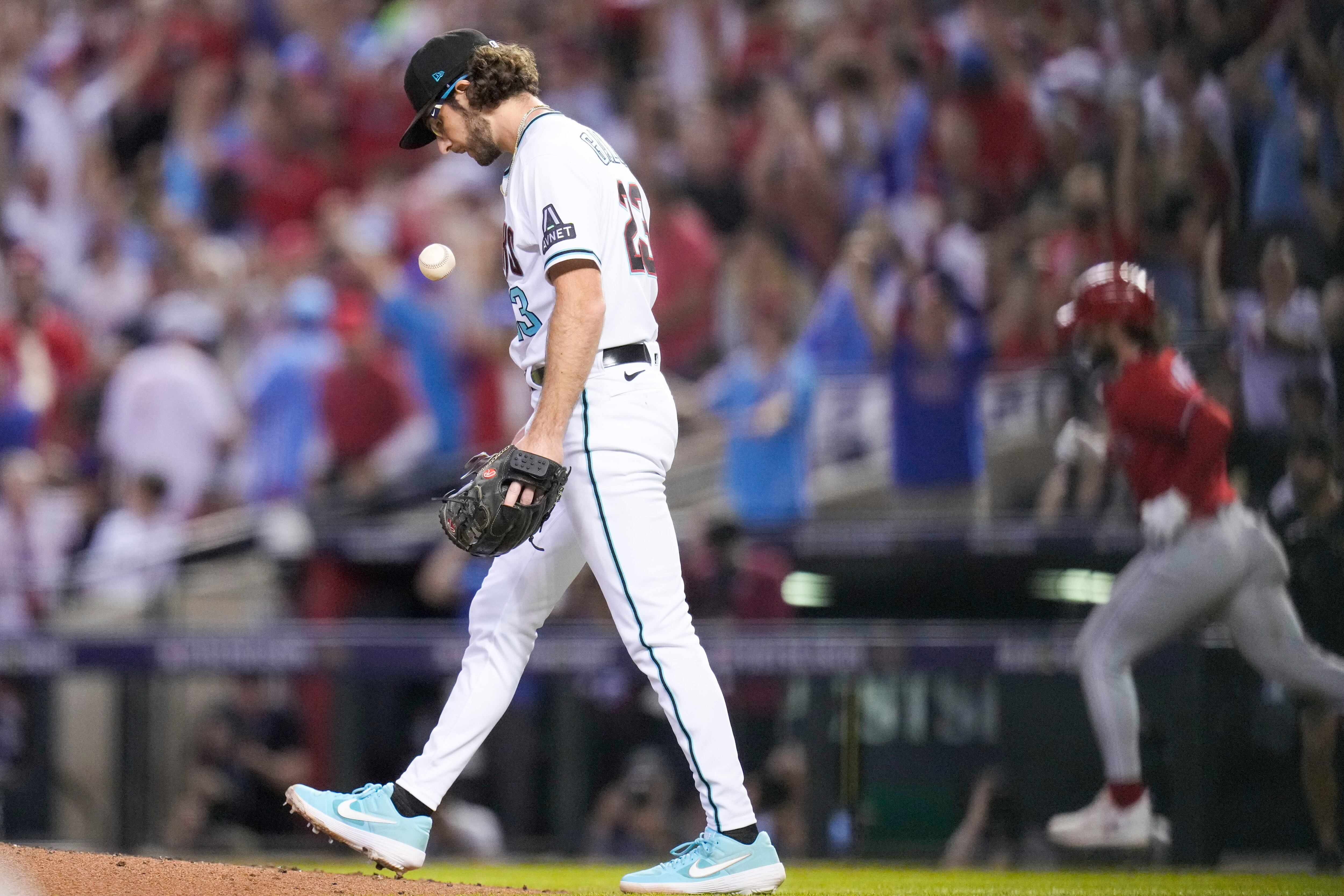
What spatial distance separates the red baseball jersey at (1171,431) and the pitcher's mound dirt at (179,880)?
273 cm

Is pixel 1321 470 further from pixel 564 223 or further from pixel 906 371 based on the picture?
pixel 564 223

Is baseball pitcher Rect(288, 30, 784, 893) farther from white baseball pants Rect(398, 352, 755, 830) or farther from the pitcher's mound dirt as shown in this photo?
the pitcher's mound dirt

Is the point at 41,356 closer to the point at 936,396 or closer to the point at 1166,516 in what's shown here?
the point at 936,396

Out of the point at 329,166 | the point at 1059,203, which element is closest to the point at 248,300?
the point at 329,166

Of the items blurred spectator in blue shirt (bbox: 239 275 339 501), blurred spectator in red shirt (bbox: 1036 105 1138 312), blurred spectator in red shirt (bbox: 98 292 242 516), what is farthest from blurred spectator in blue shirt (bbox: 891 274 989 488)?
blurred spectator in red shirt (bbox: 98 292 242 516)

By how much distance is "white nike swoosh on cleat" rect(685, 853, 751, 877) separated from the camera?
3.83 metres

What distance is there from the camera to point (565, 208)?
12.5 ft

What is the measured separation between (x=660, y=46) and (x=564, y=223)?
7105mm

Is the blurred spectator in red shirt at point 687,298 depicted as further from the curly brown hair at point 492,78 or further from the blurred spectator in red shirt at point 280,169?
the curly brown hair at point 492,78

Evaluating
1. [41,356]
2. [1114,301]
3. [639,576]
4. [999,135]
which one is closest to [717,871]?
[639,576]

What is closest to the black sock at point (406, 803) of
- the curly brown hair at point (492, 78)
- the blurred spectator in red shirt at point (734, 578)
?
the curly brown hair at point (492, 78)

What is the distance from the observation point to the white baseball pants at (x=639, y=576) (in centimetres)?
385

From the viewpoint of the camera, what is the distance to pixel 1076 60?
837 centimetres

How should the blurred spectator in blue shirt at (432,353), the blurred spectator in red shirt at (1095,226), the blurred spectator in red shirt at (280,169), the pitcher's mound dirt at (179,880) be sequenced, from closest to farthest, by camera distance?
the pitcher's mound dirt at (179,880), the blurred spectator in red shirt at (1095,226), the blurred spectator in blue shirt at (432,353), the blurred spectator in red shirt at (280,169)
